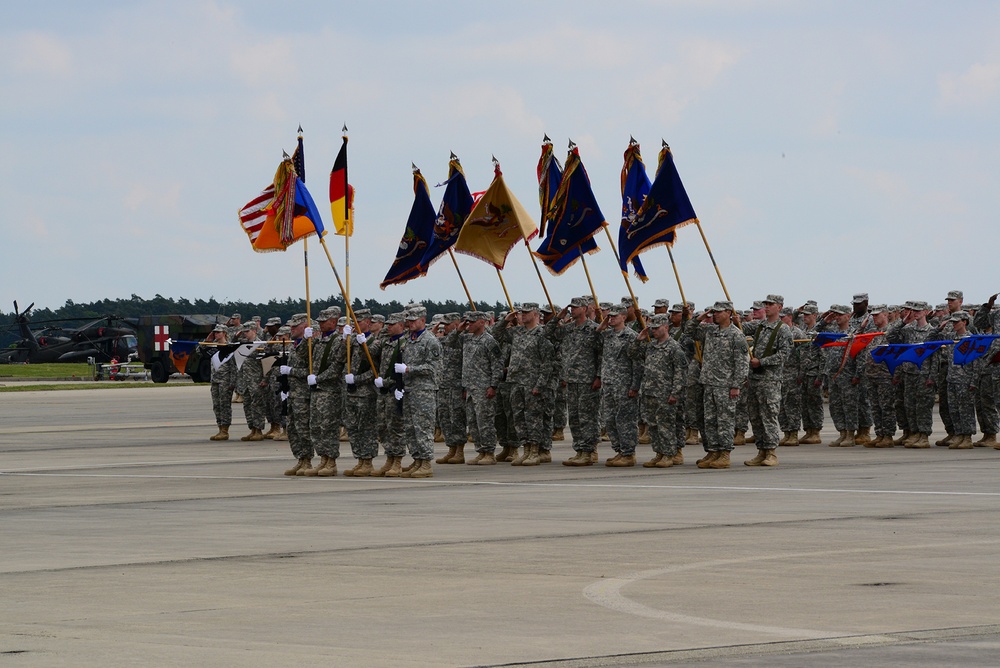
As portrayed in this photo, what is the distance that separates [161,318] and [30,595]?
51.5m

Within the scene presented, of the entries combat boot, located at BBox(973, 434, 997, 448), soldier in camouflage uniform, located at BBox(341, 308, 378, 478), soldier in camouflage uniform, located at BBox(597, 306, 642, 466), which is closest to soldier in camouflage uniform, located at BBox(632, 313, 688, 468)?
soldier in camouflage uniform, located at BBox(597, 306, 642, 466)

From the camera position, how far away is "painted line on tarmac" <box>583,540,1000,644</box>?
24.9 ft

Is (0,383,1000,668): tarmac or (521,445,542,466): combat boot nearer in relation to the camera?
(0,383,1000,668): tarmac

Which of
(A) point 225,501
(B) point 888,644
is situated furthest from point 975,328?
(B) point 888,644

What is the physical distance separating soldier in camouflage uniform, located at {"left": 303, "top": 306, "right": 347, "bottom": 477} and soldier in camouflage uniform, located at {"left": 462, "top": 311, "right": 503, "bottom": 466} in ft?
7.88

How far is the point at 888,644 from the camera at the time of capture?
23.8ft

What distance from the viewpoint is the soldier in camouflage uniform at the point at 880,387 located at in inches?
861

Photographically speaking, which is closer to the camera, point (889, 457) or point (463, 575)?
point (463, 575)

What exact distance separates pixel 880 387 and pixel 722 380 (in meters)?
4.28

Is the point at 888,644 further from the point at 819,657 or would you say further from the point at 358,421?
the point at 358,421

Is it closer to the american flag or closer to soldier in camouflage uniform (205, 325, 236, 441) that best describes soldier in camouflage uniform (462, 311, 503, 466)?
the american flag

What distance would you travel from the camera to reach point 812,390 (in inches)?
914

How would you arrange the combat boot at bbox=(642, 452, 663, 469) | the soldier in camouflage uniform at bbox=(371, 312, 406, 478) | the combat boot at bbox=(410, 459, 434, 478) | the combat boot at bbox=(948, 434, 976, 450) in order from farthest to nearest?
1. the combat boot at bbox=(948, 434, 976, 450)
2. the combat boot at bbox=(642, 452, 663, 469)
3. the combat boot at bbox=(410, 459, 434, 478)
4. the soldier in camouflage uniform at bbox=(371, 312, 406, 478)

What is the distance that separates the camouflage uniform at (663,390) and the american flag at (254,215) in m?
6.04
